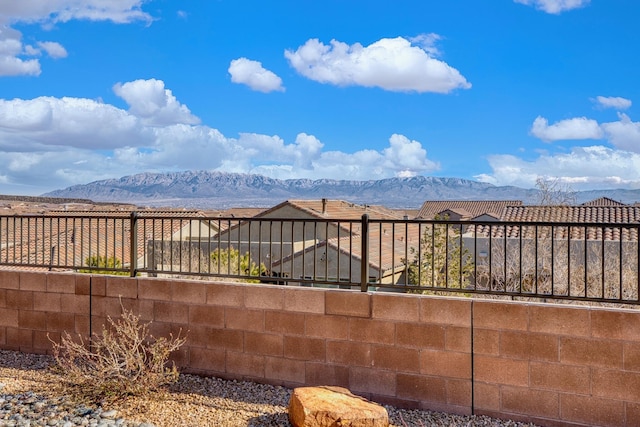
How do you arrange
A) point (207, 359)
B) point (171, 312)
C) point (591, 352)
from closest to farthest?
point (591, 352)
point (207, 359)
point (171, 312)

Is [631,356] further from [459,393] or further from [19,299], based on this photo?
[19,299]

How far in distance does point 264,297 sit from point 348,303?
0.97 meters

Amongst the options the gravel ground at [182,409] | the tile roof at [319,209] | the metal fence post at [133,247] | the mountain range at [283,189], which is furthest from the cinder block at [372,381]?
the mountain range at [283,189]

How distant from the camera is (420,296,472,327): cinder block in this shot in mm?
5312

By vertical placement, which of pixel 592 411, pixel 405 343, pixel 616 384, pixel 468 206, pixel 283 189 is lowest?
pixel 592 411

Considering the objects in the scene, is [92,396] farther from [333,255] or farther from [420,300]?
[333,255]

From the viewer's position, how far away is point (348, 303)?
5695 millimetres

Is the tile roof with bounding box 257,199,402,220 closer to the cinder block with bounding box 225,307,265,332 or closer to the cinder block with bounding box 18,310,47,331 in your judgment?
the cinder block with bounding box 18,310,47,331

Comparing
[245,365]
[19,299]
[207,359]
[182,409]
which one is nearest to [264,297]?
[245,365]

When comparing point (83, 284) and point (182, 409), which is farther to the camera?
point (83, 284)

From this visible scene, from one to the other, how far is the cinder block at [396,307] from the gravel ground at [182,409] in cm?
91

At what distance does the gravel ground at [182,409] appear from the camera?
16.6ft

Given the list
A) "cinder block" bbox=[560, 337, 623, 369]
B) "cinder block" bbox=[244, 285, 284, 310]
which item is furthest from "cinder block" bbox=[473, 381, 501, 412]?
"cinder block" bbox=[244, 285, 284, 310]

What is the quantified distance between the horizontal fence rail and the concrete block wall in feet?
0.68
